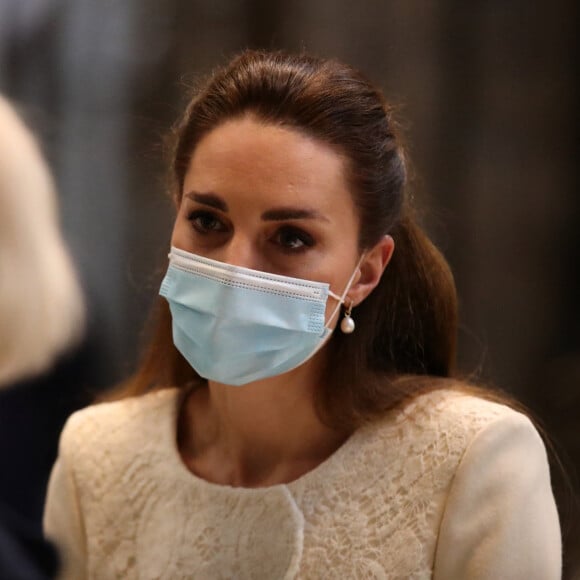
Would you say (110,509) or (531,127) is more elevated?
(531,127)

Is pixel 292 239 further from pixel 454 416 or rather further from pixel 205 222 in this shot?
pixel 454 416

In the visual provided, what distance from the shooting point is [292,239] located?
1.40m

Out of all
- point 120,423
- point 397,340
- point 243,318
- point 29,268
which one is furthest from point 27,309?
point 397,340

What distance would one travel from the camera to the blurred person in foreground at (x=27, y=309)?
5.06ft

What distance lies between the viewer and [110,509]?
1.62 meters

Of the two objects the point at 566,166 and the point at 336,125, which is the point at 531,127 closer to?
the point at 566,166

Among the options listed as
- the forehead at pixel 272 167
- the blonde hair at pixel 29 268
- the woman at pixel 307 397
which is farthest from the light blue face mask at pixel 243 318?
the blonde hair at pixel 29 268

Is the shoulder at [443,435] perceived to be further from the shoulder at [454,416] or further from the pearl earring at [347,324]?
the pearl earring at [347,324]

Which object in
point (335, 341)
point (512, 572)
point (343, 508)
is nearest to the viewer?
point (512, 572)

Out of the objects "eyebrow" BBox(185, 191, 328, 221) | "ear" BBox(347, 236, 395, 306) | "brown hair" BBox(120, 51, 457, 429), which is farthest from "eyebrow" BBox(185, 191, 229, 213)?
"ear" BBox(347, 236, 395, 306)

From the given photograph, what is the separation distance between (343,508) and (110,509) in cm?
43

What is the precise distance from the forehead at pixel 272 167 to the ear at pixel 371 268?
107 millimetres

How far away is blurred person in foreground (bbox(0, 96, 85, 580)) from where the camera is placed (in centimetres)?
154

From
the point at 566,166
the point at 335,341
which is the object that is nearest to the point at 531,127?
the point at 566,166
